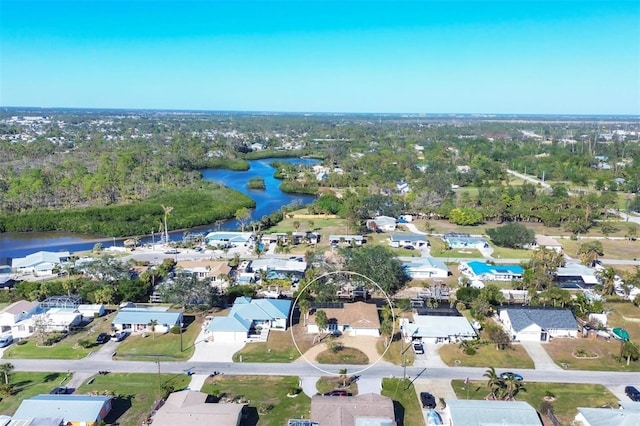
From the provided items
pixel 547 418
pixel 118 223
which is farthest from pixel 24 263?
pixel 547 418

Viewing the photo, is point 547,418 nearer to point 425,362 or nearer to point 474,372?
point 474,372

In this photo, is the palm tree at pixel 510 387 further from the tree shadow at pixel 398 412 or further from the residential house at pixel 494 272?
the residential house at pixel 494 272

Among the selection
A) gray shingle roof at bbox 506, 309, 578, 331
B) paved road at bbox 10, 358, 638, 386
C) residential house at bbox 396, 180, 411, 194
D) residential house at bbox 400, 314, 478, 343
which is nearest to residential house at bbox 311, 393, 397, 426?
paved road at bbox 10, 358, 638, 386

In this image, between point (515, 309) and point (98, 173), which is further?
point (98, 173)

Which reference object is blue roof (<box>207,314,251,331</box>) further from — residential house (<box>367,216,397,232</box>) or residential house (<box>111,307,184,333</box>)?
residential house (<box>367,216,397,232</box>)

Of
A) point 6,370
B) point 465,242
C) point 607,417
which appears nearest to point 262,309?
point 6,370

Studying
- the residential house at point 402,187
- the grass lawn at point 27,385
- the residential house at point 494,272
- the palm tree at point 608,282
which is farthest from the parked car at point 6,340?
the residential house at point 402,187
